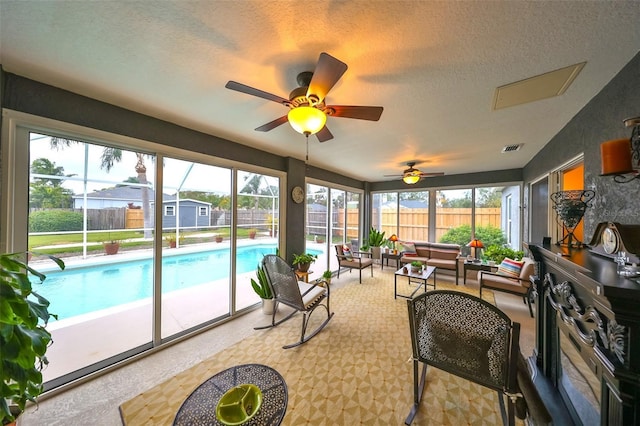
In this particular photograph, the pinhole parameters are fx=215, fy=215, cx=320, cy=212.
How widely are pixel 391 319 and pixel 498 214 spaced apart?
403cm

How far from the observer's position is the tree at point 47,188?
1749 mm

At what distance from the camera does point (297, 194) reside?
384 cm

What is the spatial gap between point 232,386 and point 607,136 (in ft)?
10.5

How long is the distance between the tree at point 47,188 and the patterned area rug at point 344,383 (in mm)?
1784

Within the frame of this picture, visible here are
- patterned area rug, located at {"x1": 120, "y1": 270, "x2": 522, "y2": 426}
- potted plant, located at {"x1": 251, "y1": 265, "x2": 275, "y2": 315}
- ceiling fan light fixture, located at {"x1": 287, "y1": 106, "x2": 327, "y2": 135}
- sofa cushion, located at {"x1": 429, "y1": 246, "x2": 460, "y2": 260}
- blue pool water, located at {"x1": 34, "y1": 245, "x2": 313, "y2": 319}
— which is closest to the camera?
ceiling fan light fixture, located at {"x1": 287, "y1": 106, "x2": 327, "y2": 135}

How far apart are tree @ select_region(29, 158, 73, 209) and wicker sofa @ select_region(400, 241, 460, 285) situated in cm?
553

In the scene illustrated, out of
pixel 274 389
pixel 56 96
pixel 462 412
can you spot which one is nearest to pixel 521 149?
pixel 462 412

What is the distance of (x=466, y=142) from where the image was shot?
2992 millimetres

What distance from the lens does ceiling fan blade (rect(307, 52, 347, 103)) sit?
1108 millimetres

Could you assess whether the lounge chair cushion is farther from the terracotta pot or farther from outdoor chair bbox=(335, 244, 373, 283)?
outdoor chair bbox=(335, 244, 373, 283)

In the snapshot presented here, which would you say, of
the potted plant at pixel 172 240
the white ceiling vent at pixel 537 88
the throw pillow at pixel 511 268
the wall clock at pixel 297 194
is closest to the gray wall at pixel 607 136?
the white ceiling vent at pixel 537 88

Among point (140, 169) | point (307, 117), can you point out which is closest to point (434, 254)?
point (307, 117)

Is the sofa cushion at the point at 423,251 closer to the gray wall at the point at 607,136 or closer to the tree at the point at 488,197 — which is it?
the tree at the point at 488,197

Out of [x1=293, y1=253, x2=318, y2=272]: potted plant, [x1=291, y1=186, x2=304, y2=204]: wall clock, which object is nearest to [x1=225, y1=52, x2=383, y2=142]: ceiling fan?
[x1=291, y1=186, x2=304, y2=204]: wall clock
